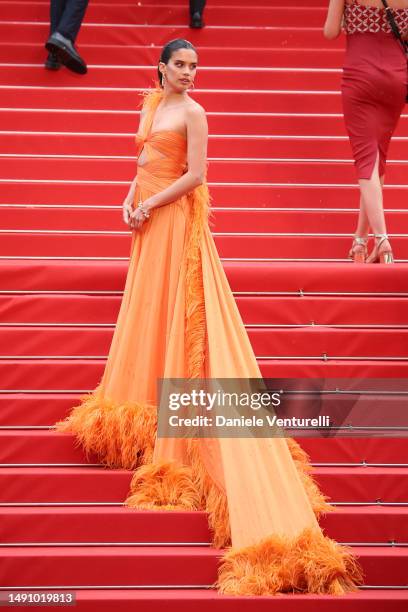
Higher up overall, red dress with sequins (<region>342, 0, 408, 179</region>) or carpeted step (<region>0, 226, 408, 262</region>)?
red dress with sequins (<region>342, 0, 408, 179</region>)

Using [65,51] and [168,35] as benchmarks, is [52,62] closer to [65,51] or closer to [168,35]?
[65,51]

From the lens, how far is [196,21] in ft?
27.2

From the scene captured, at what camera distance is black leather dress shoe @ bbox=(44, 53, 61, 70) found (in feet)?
25.6

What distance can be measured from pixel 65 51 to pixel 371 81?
238 cm

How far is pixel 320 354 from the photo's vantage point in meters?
5.48

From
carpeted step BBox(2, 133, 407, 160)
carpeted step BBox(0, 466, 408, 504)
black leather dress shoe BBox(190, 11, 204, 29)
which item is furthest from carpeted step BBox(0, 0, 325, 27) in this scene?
carpeted step BBox(0, 466, 408, 504)

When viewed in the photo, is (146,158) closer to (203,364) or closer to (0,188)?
(203,364)

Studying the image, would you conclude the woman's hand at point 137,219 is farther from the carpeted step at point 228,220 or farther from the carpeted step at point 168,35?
the carpeted step at point 168,35

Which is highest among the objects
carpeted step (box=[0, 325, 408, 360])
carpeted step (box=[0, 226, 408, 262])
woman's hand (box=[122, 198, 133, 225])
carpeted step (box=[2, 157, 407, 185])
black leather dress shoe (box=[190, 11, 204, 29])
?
black leather dress shoe (box=[190, 11, 204, 29])

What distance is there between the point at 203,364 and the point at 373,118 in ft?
6.85

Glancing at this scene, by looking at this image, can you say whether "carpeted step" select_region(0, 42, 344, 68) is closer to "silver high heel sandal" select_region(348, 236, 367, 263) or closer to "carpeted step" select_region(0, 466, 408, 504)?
"silver high heel sandal" select_region(348, 236, 367, 263)

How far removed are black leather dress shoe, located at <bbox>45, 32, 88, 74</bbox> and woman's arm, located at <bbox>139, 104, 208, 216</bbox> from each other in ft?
9.72

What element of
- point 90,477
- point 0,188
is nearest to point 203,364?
point 90,477

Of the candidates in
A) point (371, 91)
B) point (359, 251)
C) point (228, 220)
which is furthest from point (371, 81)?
point (228, 220)
